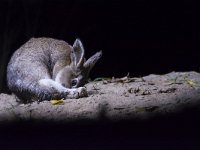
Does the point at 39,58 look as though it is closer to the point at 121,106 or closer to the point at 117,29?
the point at 121,106

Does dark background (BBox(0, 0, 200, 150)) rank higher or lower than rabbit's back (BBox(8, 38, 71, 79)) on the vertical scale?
higher

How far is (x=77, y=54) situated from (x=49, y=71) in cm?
43

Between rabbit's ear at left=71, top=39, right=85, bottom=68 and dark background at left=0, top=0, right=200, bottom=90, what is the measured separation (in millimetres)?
3220

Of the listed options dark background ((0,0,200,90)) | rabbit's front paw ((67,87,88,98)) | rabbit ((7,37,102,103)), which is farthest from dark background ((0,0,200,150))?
rabbit's front paw ((67,87,88,98))

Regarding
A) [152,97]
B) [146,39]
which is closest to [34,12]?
[146,39]

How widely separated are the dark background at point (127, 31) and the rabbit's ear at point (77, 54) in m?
3.22

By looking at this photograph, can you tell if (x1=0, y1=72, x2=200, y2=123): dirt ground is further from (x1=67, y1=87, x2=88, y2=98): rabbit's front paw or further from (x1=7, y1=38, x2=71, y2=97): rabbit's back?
(x1=7, y1=38, x2=71, y2=97): rabbit's back

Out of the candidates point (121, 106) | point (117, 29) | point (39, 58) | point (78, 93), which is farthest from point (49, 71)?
point (117, 29)

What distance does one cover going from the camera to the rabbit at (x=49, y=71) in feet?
20.1

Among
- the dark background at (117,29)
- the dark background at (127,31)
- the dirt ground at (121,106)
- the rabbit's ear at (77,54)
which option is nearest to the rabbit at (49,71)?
the rabbit's ear at (77,54)

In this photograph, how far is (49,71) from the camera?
264 inches

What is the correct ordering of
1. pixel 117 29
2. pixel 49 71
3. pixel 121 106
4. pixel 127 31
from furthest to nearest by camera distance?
pixel 127 31 → pixel 117 29 → pixel 49 71 → pixel 121 106

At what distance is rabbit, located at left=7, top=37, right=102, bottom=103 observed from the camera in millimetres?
6133

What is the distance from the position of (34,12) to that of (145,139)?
6.42 metres
